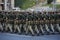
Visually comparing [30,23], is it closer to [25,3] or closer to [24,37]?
[24,37]

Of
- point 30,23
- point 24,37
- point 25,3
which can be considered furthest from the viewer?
point 25,3

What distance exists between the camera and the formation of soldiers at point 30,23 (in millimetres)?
9070

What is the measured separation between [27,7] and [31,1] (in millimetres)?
572

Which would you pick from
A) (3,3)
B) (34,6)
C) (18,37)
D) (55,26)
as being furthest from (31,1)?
(18,37)

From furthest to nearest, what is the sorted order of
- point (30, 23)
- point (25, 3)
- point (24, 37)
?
point (25, 3), point (30, 23), point (24, 37)

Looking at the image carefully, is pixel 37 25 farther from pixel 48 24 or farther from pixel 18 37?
pixel 18 37

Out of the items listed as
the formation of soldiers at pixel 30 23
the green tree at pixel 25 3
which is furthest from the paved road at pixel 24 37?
the green tree at pixel 25 3

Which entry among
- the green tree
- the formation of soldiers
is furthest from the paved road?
the green tree

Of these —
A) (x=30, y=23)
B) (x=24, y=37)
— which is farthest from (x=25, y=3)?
(x=24, y=37)

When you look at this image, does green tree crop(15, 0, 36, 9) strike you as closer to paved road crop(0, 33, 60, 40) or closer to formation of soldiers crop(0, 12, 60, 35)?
formation of soldiers crop(0, 12, 60, 35)

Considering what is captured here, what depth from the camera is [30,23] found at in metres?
9.02

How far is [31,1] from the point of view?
41.5 feet

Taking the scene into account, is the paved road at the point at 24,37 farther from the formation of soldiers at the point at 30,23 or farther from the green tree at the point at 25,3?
the green tree at the point at 25,3

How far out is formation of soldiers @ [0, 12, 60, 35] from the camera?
9.07 m
